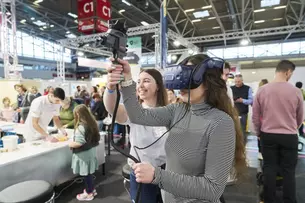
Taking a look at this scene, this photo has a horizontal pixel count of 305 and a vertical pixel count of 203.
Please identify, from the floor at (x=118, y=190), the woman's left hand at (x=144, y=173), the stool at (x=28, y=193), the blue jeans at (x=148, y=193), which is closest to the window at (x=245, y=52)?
the floor at (x=118, y=190)

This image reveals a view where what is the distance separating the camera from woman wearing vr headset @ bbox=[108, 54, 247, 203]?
67 centimetres

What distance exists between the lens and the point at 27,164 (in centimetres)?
224

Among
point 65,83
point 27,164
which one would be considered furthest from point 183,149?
point 65,83

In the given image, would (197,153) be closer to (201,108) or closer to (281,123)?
(201,108)

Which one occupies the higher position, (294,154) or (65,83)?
(65,83)

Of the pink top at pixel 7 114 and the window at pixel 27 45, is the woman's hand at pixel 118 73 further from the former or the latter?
the window at pixel 27 45

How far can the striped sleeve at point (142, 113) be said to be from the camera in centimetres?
85

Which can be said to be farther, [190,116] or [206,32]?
[206,32]

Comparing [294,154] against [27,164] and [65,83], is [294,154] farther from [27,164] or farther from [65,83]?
[65,83]

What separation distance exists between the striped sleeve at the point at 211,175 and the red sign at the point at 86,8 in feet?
19.0

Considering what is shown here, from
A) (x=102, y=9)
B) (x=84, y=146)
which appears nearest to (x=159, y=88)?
(x=84, y=146)

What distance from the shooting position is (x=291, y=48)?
11352 mm

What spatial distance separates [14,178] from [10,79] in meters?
5.39

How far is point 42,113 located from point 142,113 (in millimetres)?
2220
